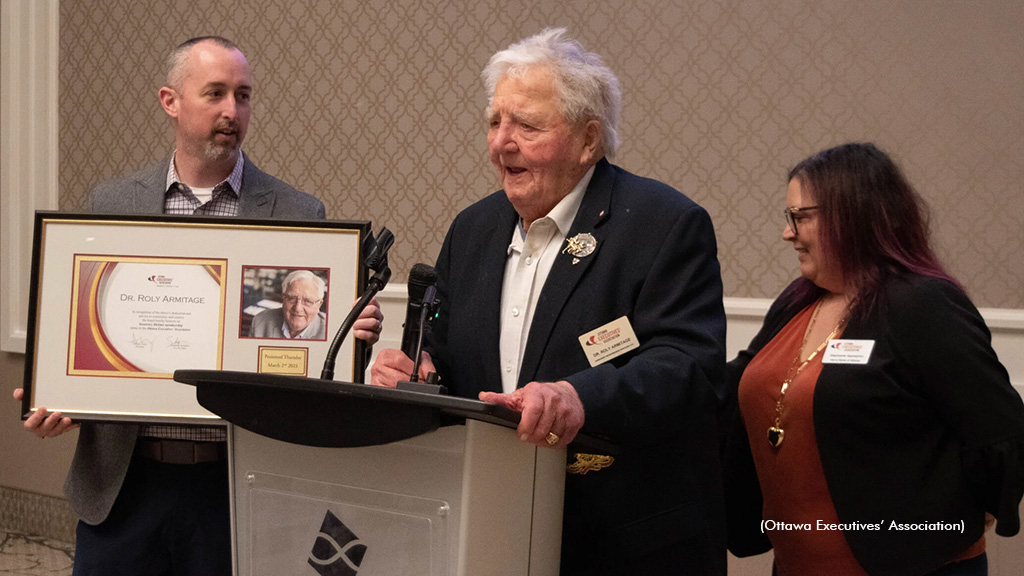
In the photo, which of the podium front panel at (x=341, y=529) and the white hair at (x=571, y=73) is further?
the white hair at (x=571, y=73)

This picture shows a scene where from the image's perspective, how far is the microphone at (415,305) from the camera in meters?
1.44

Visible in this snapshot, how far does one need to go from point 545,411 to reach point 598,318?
1.46 ft

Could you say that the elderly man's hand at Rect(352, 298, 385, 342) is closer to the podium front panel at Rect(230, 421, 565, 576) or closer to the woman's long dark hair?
the podium front panel at Rect(230, 421, 565, 576)

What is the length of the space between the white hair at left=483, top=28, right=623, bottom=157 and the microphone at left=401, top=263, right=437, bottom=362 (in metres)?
0.55

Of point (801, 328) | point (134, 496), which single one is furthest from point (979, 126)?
point (134, 496)

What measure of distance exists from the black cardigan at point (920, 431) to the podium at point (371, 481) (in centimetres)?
96

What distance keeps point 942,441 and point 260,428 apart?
1.58m

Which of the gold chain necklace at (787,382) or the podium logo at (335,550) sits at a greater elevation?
the gold chain necklace at (787,382)

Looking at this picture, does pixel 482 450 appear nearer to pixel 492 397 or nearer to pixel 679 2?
pixel 492 397

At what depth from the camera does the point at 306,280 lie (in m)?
1.97

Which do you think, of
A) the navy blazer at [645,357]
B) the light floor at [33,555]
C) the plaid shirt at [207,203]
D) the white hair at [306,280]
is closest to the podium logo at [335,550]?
the navy blazer at [645,357]

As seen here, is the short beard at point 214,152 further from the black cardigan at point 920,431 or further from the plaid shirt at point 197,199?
the black cardigan at point 920,431
